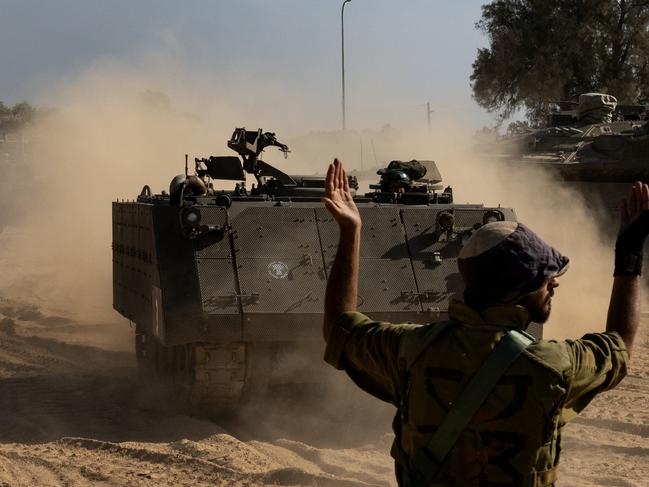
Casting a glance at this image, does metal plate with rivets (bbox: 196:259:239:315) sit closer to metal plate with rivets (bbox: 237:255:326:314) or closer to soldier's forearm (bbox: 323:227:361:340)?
metal plate with rivets (bbox: 237:255:326:314)

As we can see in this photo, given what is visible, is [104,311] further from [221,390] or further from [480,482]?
[480,482]

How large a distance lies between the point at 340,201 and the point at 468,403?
0.67 m

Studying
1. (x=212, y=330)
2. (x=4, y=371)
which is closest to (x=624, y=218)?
(x=212, y=330)

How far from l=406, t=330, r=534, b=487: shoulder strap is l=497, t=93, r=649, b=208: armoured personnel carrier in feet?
40.9

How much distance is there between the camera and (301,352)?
26.0 feet

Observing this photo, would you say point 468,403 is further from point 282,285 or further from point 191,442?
point 282,285

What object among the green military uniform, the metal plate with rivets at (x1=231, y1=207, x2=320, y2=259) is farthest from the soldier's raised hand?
the metal plate with rivets at (x1=231, y1=207, x2=320, y2=259)

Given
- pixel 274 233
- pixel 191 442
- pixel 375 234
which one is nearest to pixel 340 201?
pixel 191 442

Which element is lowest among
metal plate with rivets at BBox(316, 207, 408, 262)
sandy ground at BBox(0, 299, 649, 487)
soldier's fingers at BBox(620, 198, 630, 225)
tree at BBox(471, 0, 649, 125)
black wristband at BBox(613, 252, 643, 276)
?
sandy ground at BBox(0, 299, 649, 487)

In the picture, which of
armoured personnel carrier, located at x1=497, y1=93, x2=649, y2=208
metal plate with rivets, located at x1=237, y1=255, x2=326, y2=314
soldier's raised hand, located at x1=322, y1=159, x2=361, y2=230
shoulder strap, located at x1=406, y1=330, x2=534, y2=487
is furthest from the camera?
armoured personnel carrier, located at x1=497, y1=93, x2=649, y2=208

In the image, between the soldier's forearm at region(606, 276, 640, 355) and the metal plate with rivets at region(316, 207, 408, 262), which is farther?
the metal plate with rivets at region(316, 207, 408, 262)

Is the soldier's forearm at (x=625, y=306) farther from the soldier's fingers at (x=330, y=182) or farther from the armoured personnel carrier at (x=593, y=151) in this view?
the armoured personnel carrier at (x=593, y=151)

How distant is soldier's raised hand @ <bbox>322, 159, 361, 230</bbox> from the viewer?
9.16 ft

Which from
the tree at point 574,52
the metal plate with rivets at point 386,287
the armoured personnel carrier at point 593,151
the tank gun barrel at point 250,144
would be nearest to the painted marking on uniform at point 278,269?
the metal plate with rivets at point 386,287
